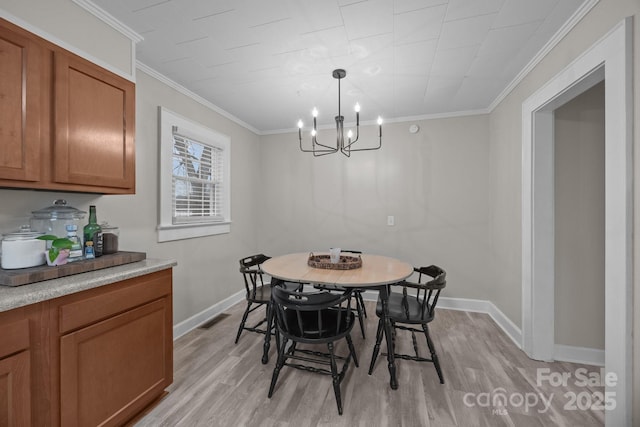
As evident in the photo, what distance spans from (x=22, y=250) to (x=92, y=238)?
346 millimetres

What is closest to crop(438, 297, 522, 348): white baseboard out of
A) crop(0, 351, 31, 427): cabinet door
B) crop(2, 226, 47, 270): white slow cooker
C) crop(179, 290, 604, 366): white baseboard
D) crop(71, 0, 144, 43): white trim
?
crop(179, 290, 604, 366): white baseboard

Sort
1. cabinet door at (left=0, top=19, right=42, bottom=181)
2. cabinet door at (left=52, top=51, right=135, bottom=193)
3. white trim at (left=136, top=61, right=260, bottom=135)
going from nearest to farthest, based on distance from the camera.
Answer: cabinet door at (left=0, top=19, right=42, bottom=181) → cabinet door at (left=52, top=51, right=135, bottom=193) → white trim at (left=136, top=61, right=260, bottom=135)

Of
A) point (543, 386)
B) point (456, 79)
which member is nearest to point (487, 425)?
point (543, 386)

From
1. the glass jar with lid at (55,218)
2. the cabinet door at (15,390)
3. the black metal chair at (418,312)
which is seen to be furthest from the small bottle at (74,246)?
the black metal chair at (418,312)

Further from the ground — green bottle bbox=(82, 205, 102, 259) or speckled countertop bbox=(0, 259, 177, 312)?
green bottle bbox=(82, 205, 102, 259)

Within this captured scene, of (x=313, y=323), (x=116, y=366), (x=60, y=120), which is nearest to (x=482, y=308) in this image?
(x=313, y=323)

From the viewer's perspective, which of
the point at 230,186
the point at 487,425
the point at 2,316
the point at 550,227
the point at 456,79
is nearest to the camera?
the point at 2,316

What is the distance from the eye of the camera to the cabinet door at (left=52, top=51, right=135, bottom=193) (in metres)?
1.52

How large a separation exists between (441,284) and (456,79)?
1.98 metres

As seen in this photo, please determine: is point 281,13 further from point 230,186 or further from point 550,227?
point 550,227

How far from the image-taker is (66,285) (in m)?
1.28

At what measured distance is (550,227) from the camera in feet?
7.56

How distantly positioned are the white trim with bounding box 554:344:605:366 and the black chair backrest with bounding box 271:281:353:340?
6.32ft

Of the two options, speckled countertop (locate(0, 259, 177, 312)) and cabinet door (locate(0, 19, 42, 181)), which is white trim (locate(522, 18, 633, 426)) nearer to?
speckled countertop (locate(0, 259, 177, 312))
